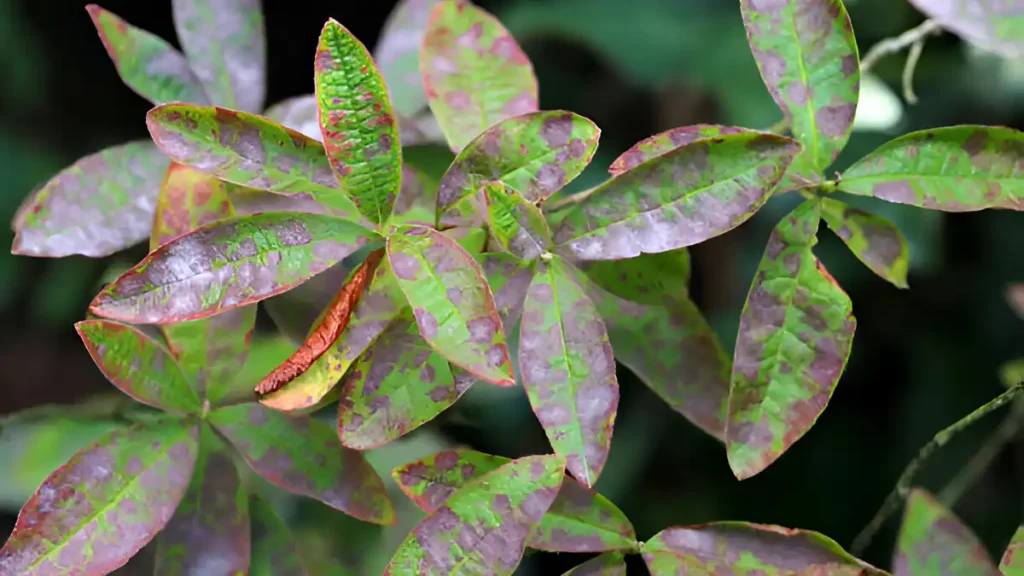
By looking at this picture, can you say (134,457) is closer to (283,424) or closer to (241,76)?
(283,424)

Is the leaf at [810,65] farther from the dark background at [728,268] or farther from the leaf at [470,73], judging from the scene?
the dark background at [728,268]

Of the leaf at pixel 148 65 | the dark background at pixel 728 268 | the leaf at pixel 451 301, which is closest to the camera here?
the leaf at pixel 451 301

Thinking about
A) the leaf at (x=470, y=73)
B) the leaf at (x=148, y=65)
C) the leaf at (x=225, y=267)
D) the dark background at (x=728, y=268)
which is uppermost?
the leaf at (x=470, y=73)

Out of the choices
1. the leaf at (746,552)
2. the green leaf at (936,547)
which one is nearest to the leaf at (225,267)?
the leaf at (746,552)

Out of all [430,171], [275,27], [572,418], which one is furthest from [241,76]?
[275,27]

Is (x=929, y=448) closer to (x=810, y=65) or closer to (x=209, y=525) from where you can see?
(x=810, y=65)

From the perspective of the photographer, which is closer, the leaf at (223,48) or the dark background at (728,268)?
the leaf at (223,48)
